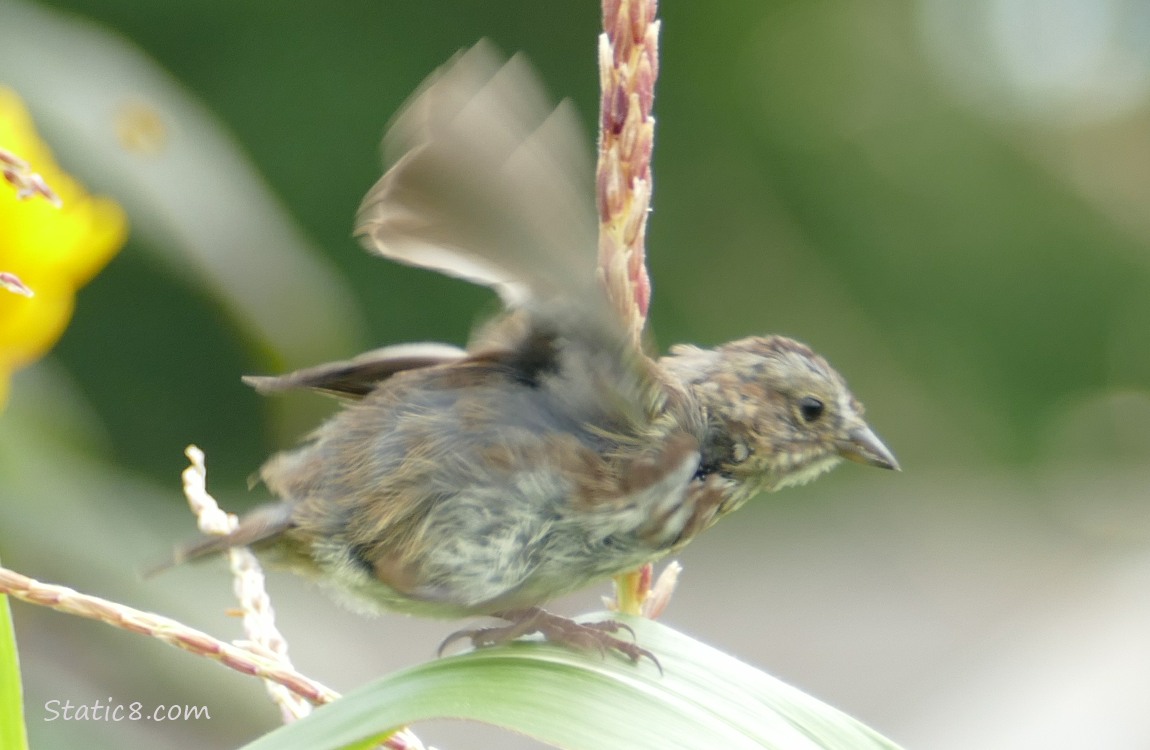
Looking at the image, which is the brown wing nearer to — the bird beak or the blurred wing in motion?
the blurred wing in motion

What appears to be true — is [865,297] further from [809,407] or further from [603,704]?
[603,704]

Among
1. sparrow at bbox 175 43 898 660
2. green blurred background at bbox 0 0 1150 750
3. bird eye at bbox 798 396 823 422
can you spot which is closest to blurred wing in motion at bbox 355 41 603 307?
sparrow at bbox 175 43 898 660

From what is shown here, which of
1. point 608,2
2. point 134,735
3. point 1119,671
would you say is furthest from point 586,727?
point 1119,671

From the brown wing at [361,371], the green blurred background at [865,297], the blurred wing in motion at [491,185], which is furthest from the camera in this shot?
the green blurred background at [865,297]

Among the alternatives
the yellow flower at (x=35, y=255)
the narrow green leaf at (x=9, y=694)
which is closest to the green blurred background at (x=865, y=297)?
the yellow flower at (x=35, y=255)

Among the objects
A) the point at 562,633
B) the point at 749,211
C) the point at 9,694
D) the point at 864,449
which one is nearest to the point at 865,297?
the point at 749,211

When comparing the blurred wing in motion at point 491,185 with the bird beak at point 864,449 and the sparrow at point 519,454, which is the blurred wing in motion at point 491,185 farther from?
the bird beak at point 864,449
